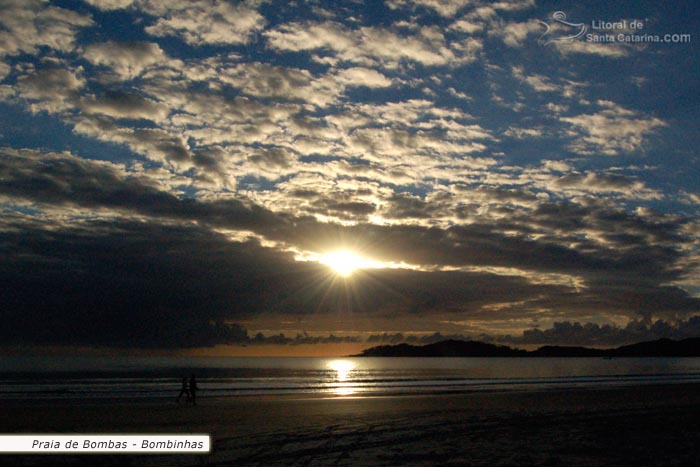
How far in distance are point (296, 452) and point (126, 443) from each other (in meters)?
6.28

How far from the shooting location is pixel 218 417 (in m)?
29.0

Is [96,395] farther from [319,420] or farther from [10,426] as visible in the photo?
[319,420]

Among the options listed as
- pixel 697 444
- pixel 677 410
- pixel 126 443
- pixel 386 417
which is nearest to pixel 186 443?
pixel 126 443

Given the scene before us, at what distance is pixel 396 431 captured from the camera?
73.4ft

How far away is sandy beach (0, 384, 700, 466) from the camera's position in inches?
664
